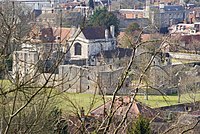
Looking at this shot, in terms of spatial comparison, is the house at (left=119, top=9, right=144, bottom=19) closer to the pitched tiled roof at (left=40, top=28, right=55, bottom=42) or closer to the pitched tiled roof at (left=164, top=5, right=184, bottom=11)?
the pitched tiled roof at (left=164, top=5, right=184, bottom=11)

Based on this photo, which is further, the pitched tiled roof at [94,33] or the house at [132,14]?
the house at [132,14]

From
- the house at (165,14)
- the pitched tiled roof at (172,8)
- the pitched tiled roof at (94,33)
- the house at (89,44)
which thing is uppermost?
the pitched tiled roof at (172,8)

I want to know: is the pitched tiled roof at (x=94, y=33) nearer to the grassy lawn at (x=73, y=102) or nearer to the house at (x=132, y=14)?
the house at (x=132, y=14)

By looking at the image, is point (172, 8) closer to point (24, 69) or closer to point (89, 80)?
point (89, 80)

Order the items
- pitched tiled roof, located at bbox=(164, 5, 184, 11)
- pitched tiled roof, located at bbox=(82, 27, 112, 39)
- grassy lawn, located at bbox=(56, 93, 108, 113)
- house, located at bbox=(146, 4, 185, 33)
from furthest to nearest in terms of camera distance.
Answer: pitched tiled roof, located at bbox=(164, 5, 184, 11) < house, located at bbox=(146, 4, 185, 33) < pitched tiled roof, located at bbox=(82, 27, 112, 39) < grassy lawn, located at bbox=(56, 93, 108, 113)

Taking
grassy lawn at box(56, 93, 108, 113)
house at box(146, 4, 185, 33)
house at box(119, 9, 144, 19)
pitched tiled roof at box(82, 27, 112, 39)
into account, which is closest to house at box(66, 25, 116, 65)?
pitched tiled roof at box(82, 27, 112, 39)

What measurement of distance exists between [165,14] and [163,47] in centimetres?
3186

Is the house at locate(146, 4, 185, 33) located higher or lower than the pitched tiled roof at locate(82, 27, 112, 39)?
higher

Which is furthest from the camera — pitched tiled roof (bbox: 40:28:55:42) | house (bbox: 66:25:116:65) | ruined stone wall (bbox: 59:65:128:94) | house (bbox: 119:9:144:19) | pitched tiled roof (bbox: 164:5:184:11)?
pitched tiled roof (bbox: 164:5:184:11)

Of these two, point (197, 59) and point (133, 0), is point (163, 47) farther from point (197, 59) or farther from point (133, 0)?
point (133, 0)

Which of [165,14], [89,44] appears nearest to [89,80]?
[89,44]

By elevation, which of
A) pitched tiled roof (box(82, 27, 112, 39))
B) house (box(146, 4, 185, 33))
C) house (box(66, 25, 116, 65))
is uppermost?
house (box(146, 4, 185, 33))

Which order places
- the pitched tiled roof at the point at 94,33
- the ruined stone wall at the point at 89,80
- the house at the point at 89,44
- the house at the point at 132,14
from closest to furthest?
the ruined stone wall at the point at 89,80 < the house at the point at 89,44 < the pitched tiled roof at the point at 94,33 < the house at the point at 132,14

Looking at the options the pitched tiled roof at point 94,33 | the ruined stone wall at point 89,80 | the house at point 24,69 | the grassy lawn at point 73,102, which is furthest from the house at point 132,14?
the house at point 24,69
